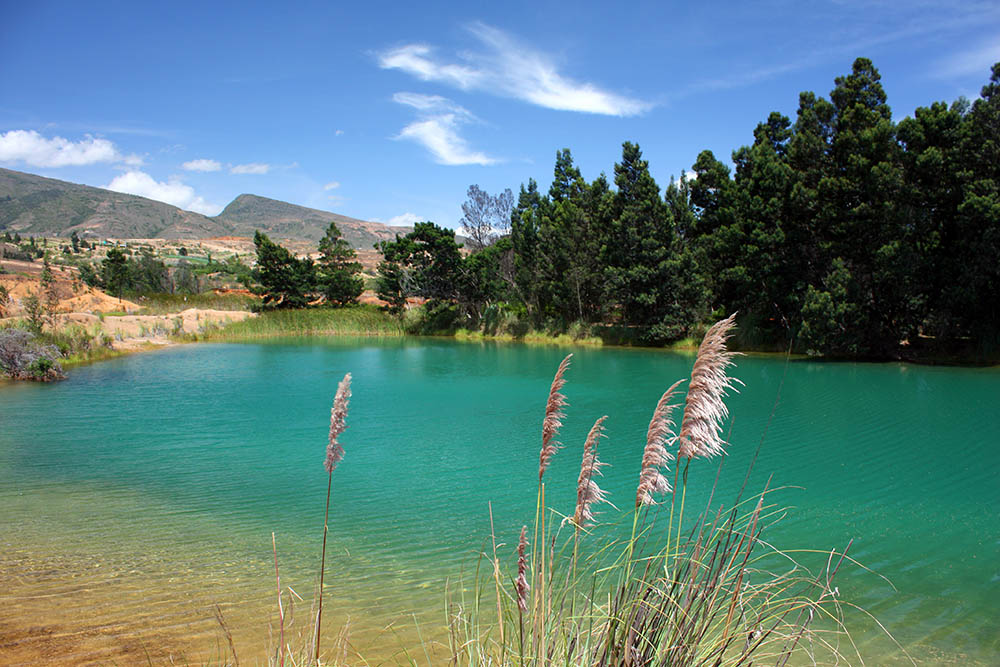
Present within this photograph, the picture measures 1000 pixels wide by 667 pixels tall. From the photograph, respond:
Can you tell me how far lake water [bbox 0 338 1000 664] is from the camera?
12.7 ft

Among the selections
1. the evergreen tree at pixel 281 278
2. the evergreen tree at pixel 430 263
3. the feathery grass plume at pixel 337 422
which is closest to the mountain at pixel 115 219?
the evergreen tree at pixel 281 278

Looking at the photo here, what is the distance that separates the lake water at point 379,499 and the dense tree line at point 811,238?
5.33 meters

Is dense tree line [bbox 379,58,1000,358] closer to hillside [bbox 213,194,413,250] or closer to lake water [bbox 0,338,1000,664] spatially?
lake water [bbox 0,338,1000,664]

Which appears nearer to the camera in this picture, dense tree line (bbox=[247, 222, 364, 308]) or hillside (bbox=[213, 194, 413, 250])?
dense tree line (bbox=[247, 222, 364, 308])

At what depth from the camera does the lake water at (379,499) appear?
12.7 ft

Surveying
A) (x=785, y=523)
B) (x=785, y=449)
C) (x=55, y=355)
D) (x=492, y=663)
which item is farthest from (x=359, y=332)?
(x=492, y=663)

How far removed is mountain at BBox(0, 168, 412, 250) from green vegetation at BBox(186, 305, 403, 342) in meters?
83.5

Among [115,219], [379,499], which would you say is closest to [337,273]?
[379,499]

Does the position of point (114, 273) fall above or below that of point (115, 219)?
below

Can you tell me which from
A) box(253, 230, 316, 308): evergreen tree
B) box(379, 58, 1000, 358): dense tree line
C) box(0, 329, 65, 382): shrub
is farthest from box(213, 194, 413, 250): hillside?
box(0, 329, 65, 382): shrub

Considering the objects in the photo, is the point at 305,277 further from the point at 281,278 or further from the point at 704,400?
the point at 704,400

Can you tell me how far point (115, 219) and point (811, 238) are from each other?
118467 mm

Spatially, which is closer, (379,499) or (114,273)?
(379,499)

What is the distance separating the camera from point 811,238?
858 inches
